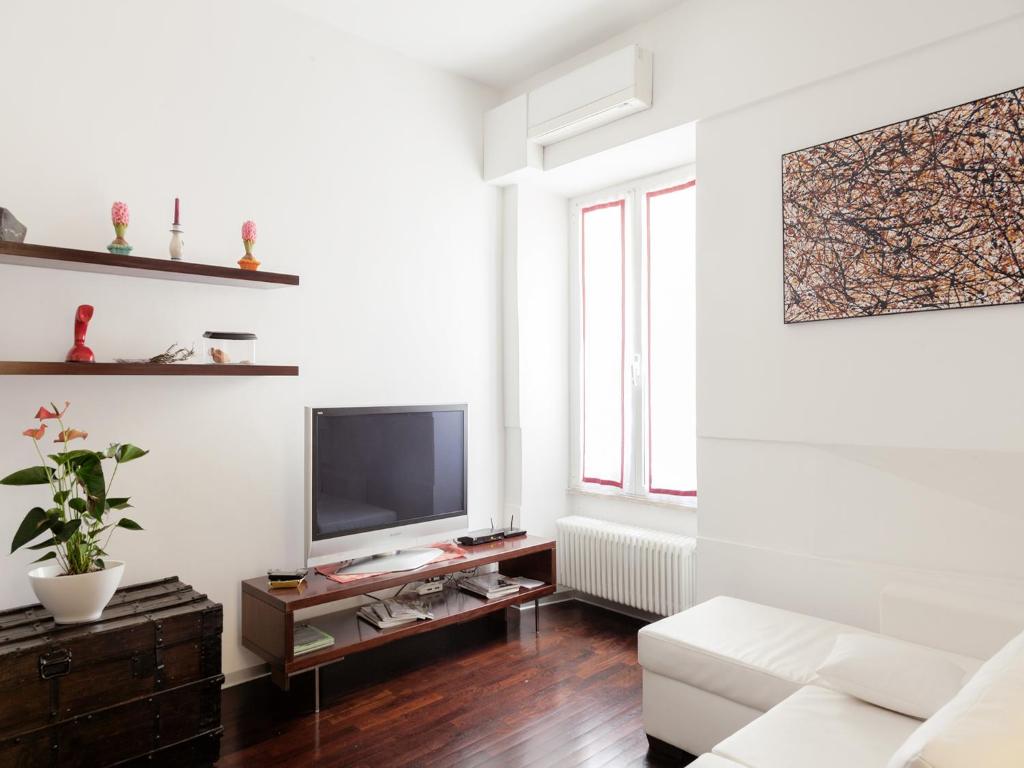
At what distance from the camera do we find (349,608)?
339cm

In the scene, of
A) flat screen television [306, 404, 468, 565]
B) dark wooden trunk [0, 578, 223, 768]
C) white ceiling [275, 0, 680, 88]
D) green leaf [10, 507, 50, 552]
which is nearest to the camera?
dark wooden trunk [0, 578, 223, 768]

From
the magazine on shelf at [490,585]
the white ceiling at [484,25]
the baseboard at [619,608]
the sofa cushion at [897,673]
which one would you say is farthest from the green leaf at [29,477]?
the baseboard at [619,608]

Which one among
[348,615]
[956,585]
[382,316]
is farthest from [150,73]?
[956,585]

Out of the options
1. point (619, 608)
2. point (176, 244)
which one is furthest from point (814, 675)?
point (176, 244)

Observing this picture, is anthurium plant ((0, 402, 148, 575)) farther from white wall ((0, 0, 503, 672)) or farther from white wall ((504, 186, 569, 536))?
white wall ((504, 186, 569, 536))

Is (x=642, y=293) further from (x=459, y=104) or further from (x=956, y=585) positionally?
Result: (x=956, y=585)

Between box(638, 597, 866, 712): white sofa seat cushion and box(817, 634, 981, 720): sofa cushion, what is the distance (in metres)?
0.13

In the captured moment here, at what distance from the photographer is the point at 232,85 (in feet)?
10.1

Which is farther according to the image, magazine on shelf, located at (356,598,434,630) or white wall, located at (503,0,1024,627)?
magazine on shelf, located at (356,598,434,630)

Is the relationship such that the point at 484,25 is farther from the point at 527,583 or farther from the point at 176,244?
the point at 527,583

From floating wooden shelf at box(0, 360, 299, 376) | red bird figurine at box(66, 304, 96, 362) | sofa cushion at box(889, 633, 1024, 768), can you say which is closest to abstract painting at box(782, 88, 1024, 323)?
sofa cushion at box(889, 633, 1024, 768)

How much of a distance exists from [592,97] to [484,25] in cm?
65

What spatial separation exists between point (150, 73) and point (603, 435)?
2946 mm

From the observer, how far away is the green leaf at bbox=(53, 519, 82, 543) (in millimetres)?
2197
